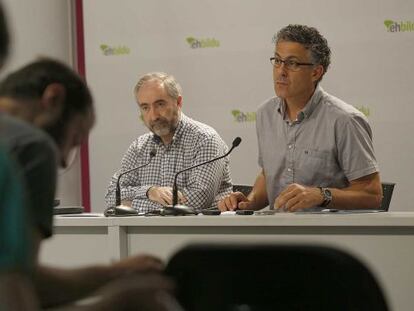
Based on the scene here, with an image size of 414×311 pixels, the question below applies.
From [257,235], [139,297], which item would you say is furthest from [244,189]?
[139,297]

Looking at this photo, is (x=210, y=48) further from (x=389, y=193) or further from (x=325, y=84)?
(x=389, y=193)

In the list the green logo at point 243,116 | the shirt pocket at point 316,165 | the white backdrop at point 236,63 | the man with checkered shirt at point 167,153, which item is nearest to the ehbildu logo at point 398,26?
the white backdrop at point 236,63

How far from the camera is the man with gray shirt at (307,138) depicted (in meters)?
3.54

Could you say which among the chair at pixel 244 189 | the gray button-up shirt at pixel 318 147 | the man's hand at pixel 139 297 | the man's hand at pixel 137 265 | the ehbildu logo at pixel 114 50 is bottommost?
the chair at pixel 244 189

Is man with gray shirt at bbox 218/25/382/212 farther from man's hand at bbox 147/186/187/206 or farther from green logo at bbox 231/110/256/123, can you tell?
green logo at bbox 231/110/256/123

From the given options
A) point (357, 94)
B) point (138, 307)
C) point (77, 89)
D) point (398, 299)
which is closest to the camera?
point (138, 307)

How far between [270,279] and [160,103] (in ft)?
10.7

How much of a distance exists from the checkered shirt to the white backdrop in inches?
19.5

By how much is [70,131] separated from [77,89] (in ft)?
0.22

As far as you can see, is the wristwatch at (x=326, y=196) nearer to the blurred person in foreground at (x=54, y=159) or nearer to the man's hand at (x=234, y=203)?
the man's hand at (x=234, y=203)

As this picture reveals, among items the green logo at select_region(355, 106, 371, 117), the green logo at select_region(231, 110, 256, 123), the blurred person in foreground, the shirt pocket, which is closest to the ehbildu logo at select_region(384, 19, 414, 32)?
the green logo at select_region(355, 106, 371, 117)

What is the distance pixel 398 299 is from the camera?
298 centimetres

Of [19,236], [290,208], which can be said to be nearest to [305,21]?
[290,208]

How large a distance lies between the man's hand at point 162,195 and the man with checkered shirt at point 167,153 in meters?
0.07
